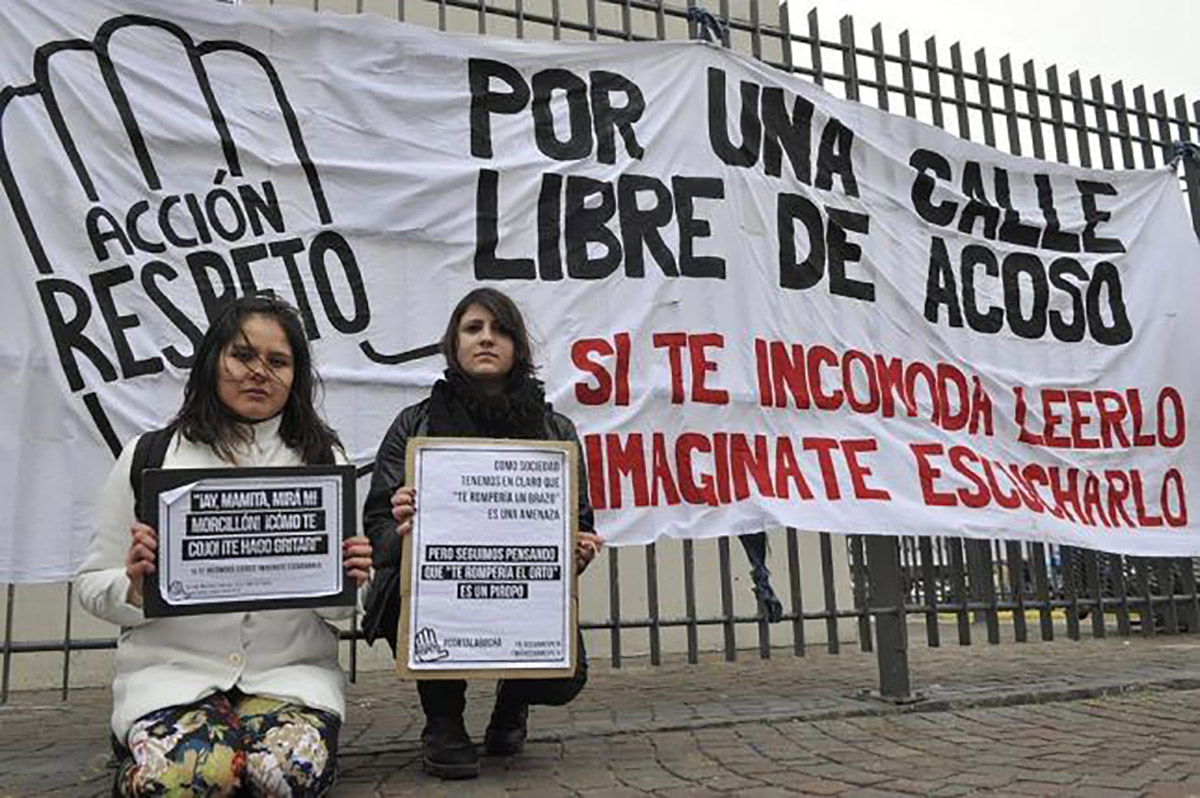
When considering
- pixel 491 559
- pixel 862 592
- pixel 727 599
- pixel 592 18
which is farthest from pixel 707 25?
pixel 491 559

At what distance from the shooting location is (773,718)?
4.36 m

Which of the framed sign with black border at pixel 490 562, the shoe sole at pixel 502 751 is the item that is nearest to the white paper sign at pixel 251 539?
the framed sign with black border at pixel 490 562

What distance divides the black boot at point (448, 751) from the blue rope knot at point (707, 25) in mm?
3283

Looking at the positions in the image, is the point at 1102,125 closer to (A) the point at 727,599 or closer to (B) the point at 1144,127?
(B) the point at 1144,127

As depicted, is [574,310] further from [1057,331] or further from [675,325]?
[1057,331]

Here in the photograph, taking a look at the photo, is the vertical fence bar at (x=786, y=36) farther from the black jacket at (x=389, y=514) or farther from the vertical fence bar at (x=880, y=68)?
the black jacket at (x=389, y=514)

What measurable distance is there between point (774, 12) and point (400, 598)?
21.5 feet

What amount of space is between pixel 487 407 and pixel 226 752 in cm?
133

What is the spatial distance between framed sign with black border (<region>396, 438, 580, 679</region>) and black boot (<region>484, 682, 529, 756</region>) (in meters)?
0.41

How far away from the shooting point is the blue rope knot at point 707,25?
4.95 metres

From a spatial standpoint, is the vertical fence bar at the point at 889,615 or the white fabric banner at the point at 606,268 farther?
the vertical fence bar at the point at 889,615

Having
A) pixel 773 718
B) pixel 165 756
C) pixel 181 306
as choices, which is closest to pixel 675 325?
pixel 773 718

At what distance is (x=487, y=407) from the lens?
138 inches

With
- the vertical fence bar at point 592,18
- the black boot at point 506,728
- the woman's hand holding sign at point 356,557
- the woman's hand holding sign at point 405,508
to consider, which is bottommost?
the black boot at point 506,728
